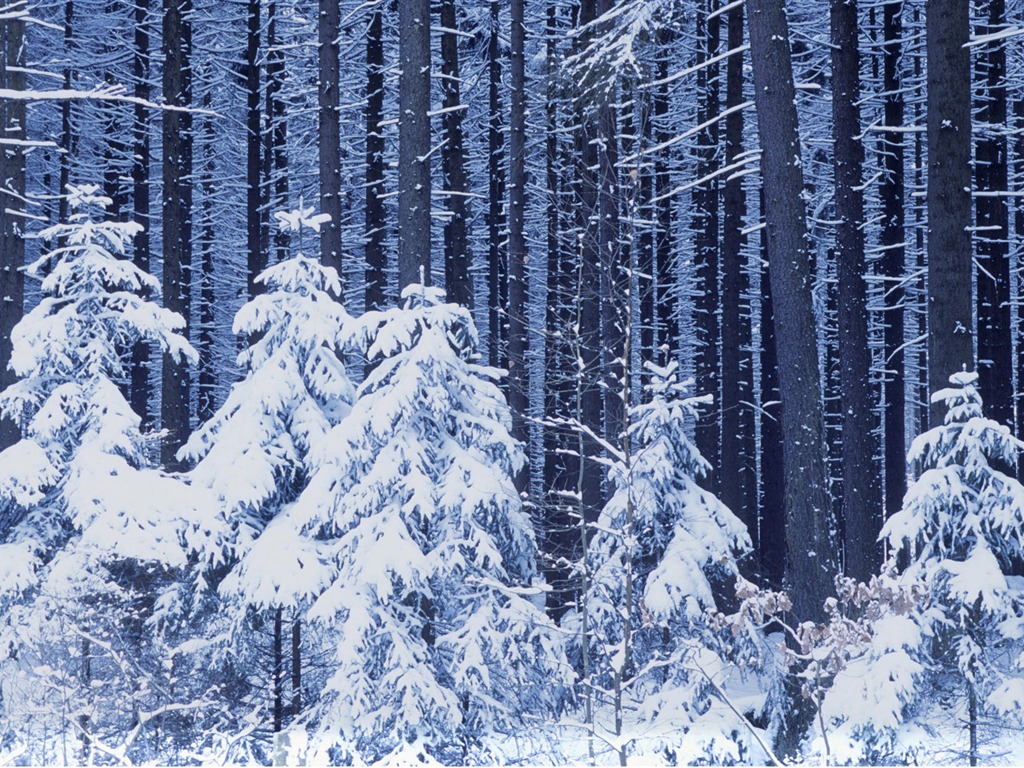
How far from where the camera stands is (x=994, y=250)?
1747 cm

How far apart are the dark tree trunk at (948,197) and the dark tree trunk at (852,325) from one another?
5.38ft

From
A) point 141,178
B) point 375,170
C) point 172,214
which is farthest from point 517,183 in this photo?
point 141,178

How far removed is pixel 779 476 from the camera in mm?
19438

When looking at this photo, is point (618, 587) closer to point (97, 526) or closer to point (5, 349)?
point (97, 526)

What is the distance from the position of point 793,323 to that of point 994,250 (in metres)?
9.97

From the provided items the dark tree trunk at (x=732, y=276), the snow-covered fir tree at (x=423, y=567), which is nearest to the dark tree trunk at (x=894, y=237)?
the dark tree trunk at (x=732, y=276)

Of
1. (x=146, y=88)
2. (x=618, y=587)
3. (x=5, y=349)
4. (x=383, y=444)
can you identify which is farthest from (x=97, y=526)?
(x=146, y=88)

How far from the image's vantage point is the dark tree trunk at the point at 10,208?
12422 mm

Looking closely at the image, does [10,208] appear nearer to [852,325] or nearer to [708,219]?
[852,325]

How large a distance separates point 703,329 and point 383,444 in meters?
10.9

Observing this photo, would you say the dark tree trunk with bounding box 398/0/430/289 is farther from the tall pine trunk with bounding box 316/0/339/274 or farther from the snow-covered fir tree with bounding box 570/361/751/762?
the snow-covered fir tree with bounding box 570/361/751/762

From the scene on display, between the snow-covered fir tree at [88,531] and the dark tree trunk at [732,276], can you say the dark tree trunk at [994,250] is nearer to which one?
the dark tree trunk at [732,276]

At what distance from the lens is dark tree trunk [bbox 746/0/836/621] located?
9.48m

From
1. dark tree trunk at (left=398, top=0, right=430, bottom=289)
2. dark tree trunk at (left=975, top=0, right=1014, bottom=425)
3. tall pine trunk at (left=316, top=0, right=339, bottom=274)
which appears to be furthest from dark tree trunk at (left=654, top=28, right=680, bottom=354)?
dark tree trunk at (left=398, top=0, right=430, bottom=289)
